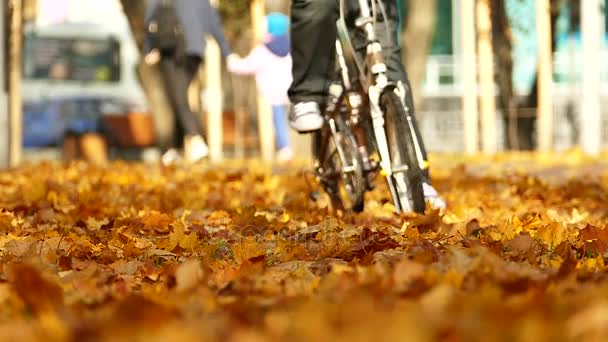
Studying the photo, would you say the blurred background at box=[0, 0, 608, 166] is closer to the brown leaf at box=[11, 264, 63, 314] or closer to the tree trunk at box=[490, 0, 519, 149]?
the tree trunk at box=[490, 0, 519, 149]

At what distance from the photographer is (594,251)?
14.2ft

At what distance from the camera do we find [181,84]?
12680mm

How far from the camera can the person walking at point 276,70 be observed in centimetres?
1563

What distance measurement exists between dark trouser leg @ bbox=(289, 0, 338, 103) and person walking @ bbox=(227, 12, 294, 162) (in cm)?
901

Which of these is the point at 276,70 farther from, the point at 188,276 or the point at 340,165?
the point at 188,276

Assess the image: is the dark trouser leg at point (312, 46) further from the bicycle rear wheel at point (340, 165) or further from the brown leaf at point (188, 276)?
the brown leaf at point (188, 276)

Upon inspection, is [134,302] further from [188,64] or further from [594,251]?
[188,64]

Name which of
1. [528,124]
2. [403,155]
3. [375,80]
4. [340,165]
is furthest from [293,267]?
[528,124]

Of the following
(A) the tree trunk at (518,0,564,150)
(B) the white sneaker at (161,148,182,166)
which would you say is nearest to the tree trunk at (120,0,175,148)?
(B) the white sneaker at (161,148,182,166)

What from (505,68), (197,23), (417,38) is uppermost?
(197,23)

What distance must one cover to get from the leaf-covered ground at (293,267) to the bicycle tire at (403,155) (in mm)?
125

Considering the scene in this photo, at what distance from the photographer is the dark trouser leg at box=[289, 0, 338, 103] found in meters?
6.28

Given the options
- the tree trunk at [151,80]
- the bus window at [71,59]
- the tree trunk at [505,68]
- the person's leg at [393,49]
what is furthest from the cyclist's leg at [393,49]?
the bus window at [71,59]

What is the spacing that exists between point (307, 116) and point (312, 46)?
33cm
